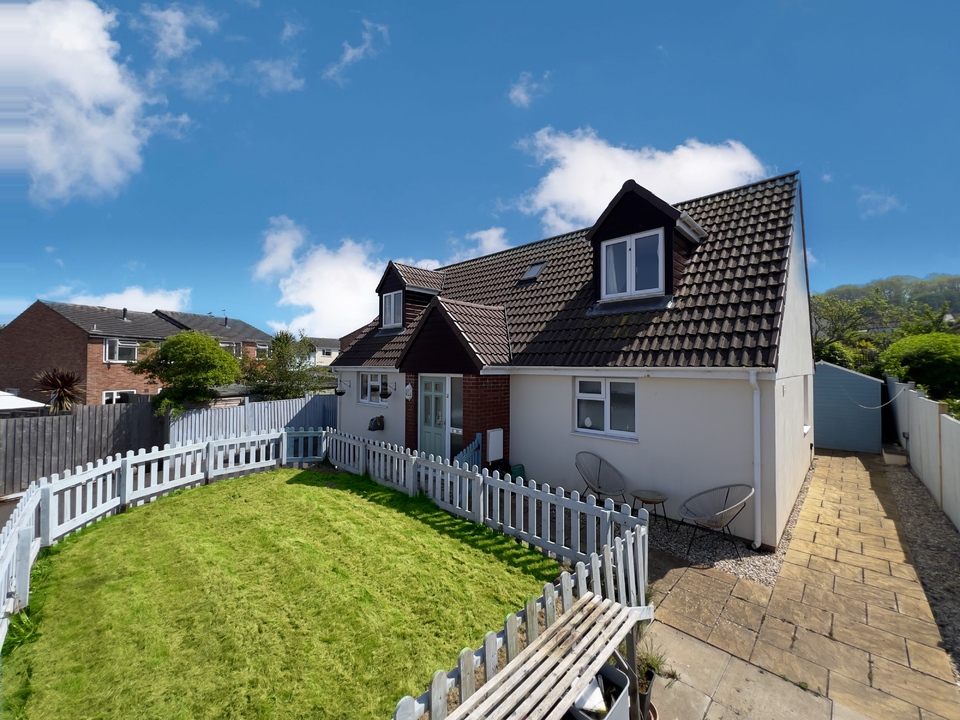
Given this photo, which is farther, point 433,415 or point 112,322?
point 112,322

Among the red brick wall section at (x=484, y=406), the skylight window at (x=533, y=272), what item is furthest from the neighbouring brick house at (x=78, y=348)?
the red brick wall section at (x=484, y=406)

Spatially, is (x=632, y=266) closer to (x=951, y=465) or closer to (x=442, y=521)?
(x=442, y=521)

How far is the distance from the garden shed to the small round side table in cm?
1348

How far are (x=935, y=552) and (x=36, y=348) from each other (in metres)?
46.5

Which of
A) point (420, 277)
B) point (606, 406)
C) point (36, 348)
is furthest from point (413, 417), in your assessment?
point (36, 348)


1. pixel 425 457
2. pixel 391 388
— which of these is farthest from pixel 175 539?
pixel 391 388

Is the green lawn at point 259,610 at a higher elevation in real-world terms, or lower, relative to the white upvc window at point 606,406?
lower

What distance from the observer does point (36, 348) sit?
97.3 feet

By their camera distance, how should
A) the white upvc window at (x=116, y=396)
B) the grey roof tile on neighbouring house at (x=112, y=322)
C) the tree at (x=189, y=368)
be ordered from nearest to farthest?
the tree at (x=189, y=368), the white upvc window at (x=116, y=396), the grey roof tile on neighbouring house at (x=112, y=322)

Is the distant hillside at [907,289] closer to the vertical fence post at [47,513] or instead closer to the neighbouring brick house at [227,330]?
the neighbouring brick house at [227,330]

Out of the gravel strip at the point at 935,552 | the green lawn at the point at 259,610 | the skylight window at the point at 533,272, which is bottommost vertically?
the gravel strip at the point at 935,552

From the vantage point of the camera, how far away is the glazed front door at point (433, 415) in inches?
458

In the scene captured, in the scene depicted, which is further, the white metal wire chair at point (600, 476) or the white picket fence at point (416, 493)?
the white metal wire chair at point (600, 476)

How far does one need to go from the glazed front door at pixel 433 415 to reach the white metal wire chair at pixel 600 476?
160 inches
